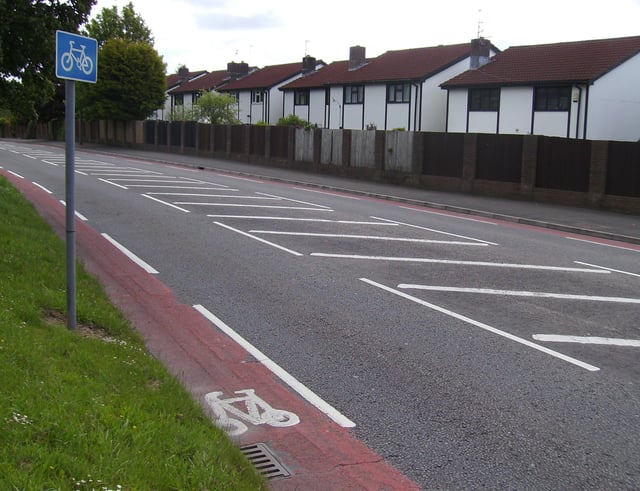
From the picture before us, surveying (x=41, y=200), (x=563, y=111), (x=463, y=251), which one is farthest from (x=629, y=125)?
(x=41, y=200)

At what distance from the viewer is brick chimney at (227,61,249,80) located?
2699 inches

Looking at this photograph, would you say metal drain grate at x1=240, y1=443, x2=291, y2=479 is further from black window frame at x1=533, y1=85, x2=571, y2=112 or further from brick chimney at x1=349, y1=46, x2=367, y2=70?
brick chimney at x1=349, y1=46, x2=367, y2=70

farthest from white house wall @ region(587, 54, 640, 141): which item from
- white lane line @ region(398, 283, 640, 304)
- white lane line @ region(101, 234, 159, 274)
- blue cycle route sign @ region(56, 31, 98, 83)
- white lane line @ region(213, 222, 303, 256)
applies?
blue cycle route sign @ region(56, 31, 98, 83)

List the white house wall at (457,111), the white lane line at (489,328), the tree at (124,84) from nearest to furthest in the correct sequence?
the white lane line at (489,328) → the white house wall at (457,111) → the tree at (124,84)

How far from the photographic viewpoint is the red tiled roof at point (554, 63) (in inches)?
1400

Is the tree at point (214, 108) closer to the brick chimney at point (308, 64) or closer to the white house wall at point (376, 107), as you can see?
the brick chimney at point (308, 64)

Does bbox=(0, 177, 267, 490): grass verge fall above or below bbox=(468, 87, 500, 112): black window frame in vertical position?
below

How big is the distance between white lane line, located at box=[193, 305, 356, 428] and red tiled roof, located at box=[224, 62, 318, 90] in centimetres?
5353

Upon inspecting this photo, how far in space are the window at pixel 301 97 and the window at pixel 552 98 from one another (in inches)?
888

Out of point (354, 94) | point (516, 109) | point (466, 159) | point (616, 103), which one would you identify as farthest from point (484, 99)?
point (466, 159)

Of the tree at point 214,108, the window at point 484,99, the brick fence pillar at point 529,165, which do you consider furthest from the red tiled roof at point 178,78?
the brick fence pillar at point 529,165

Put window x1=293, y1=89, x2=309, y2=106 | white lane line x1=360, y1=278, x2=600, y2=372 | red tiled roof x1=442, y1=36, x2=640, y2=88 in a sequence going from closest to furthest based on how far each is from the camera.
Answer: white lane line x1=360, y1=278, x2=600, y2=372
red tiled roof x1=442, y1=36, x2=640, y2=88
window x1=293, y1=89, x2=309, y2=106

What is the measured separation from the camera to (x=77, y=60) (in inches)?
239

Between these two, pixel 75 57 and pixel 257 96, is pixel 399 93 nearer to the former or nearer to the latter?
pixel 257 96
